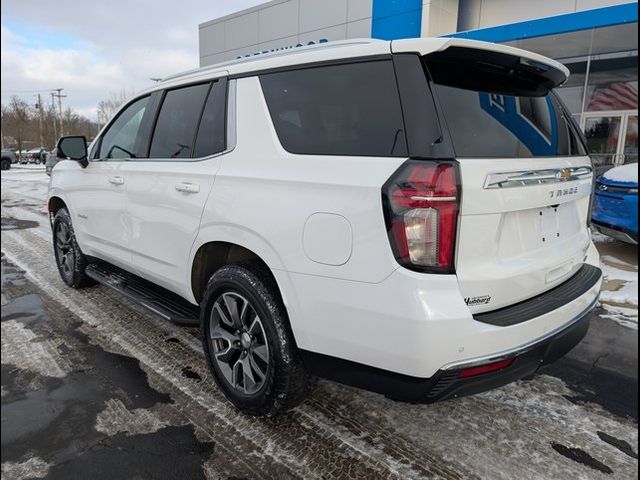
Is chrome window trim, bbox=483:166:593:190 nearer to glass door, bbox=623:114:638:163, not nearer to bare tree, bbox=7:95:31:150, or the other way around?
bare tree, bbox=7:95:31:150

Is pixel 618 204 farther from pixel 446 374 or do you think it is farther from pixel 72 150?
pixel 72 150

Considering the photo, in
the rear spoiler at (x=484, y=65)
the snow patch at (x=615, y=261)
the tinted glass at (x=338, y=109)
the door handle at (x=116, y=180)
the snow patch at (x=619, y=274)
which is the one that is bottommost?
the snow patch at (x=619, y=274)

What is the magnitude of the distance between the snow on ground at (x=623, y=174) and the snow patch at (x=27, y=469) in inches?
256

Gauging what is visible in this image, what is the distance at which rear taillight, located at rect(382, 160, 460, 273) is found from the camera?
1888mm

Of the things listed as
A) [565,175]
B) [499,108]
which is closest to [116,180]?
[499,108]

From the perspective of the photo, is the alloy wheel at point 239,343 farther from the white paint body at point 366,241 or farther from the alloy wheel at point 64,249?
the alloy wheel at point 64,249

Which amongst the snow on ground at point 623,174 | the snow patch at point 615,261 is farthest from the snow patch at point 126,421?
the snow on ground at point 623,174

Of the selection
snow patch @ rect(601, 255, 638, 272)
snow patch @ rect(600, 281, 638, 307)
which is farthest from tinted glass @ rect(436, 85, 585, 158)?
snow patch @ rect(601, 255, 638, 272)

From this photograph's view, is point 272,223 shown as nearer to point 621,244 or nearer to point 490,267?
point 490,267

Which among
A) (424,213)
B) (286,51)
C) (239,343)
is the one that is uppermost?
(286,51)

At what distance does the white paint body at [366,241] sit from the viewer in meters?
1.92

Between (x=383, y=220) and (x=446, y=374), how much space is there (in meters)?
0.68

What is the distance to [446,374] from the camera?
1935 mm

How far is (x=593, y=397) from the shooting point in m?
2.99
